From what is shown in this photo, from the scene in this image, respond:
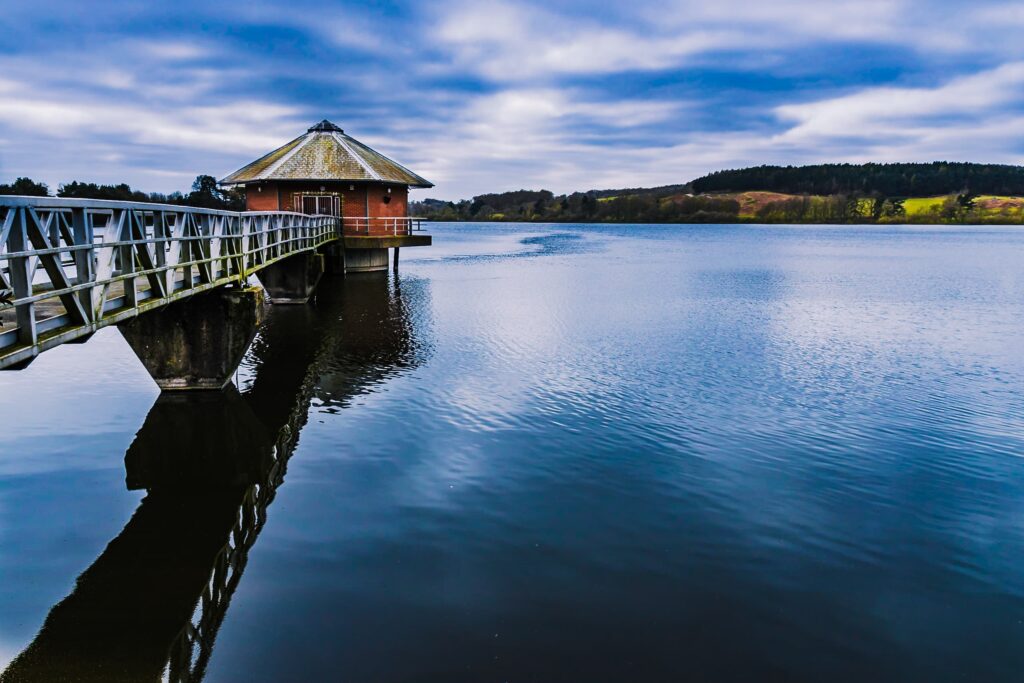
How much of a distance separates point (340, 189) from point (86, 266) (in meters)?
31.7

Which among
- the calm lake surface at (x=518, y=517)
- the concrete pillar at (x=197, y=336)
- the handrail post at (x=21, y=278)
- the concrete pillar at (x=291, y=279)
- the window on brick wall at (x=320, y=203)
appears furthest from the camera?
the window on brick wall at (x=320, y=203)

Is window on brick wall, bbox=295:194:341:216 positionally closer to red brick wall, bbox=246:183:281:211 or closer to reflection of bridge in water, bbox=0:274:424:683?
red brick wall, bbox=246:183:281:211

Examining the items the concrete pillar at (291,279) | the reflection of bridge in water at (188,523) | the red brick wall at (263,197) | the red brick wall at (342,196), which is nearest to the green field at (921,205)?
the red brick wall at (342,196)

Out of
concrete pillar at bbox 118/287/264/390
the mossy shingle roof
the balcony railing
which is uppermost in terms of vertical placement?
the mossy shingle roof

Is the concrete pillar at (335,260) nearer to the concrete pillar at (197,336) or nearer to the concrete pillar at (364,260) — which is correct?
the concrete pillar at (364,260)

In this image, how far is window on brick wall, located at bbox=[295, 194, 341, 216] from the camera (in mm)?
38875

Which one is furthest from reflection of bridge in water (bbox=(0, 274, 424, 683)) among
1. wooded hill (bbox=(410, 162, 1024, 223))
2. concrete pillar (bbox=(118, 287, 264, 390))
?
wooded hill (bbox=(410, 162, 1024, 223))

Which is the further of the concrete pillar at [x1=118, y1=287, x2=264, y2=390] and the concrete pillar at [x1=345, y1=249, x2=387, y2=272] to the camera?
the concrete pillar at [x1=345, y1=249, x2=387, y2=272]

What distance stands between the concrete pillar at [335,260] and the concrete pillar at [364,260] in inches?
109

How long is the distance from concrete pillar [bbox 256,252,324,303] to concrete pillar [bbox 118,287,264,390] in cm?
1453

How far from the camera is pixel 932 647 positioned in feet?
20.4

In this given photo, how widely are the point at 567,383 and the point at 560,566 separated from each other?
8202 millimetres

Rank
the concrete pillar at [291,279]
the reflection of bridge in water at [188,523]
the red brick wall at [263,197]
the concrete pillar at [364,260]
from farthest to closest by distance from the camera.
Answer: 1. the concrete pillar at [364,260]
2. the red brick wall at [263,197]
3. the concrete pillar at [291,279]
4. the reflection of bridge in water at [188,523]

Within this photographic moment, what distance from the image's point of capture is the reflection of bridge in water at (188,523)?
5754 mm
